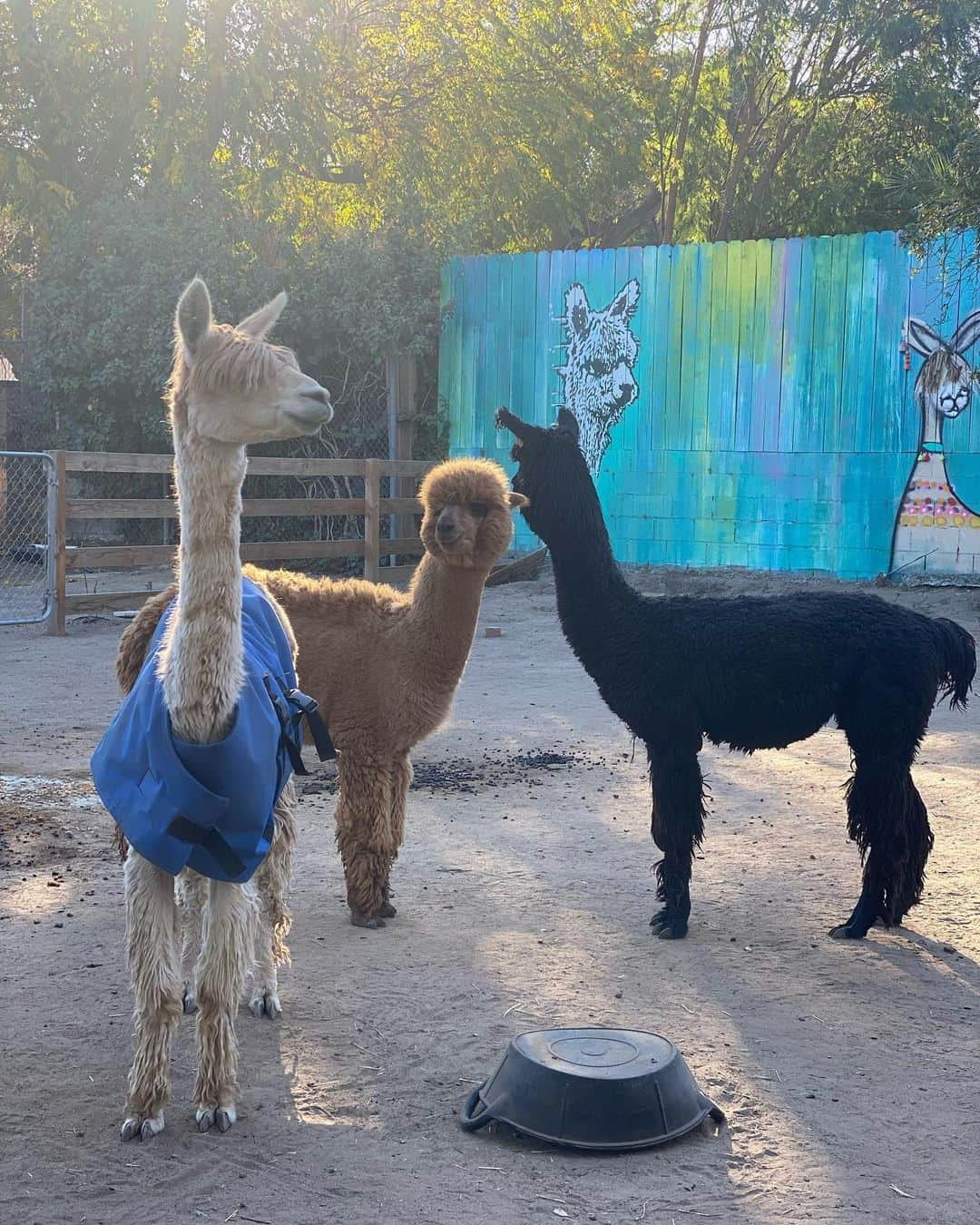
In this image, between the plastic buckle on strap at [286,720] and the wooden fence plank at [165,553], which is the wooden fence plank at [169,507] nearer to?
the wooden fence plank at [165,553]

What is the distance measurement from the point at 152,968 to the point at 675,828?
205cm

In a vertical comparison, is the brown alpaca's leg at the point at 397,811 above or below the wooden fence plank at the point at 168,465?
below

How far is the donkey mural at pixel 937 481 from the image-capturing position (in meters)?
12.1

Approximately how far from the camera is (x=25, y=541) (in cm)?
1550

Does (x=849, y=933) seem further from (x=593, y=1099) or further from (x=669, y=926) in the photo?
(x=593, y=1099)

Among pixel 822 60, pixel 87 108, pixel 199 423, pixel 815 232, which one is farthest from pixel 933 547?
pixel 87 108

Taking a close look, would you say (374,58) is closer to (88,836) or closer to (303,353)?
(303,353)

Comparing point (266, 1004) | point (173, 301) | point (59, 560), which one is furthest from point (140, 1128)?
point (173, 301)

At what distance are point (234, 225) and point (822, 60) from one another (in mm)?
7415

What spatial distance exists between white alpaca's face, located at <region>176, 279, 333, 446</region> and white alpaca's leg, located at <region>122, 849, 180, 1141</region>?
1.04m

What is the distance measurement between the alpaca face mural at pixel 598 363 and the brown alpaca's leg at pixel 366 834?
9821 millimetres

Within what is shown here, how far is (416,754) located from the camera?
7.34 metres

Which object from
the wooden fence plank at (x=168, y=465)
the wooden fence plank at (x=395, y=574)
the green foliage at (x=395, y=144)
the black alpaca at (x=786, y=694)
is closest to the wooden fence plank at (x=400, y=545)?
the wooden fence plank at (x=395, y=574)

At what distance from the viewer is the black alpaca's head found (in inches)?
191
